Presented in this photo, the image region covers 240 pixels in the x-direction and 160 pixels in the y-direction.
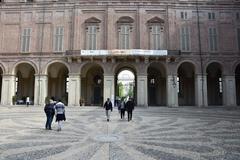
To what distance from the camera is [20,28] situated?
30.2 metres

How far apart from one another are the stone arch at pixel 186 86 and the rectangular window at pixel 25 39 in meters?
21.1

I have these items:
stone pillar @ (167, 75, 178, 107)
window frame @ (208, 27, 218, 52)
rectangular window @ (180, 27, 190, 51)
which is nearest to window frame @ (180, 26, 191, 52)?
rectangular window @ (180, 27, 190, 51)

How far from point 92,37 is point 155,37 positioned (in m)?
8.32

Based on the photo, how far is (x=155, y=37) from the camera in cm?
2970

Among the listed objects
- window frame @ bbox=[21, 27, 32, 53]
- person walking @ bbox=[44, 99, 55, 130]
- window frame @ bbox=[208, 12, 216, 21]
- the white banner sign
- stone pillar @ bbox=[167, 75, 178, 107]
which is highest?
window frame @ bbox=[208, 12, 216, 21]

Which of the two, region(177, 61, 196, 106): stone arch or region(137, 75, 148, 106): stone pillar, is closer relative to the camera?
region(137, 75, 148, 106): stone pillar

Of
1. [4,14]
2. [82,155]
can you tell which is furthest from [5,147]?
[4,14]

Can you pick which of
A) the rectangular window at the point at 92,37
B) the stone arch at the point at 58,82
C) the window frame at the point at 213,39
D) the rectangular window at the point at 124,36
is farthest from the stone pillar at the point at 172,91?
the stone arch at the point at 58,82

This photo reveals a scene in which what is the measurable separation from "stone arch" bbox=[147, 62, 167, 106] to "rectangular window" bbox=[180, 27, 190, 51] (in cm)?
492

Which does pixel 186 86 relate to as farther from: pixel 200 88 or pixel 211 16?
pixel 211 16

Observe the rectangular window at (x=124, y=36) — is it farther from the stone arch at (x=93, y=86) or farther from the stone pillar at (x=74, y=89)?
the stone pillar at (x=74, y=89)

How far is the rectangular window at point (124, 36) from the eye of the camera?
29.5 m

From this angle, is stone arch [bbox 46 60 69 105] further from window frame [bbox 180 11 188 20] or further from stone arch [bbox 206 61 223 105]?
stone arch [bbox 206 61 223 105]

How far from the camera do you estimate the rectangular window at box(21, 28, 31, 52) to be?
29734 millimetres
